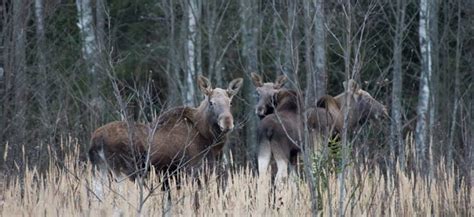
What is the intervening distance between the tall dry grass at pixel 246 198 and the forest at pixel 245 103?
1.0 inches

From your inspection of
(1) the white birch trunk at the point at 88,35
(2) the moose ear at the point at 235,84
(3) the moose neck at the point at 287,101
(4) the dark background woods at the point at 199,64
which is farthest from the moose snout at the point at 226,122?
(1) the white birch trunk at the point at 88,35

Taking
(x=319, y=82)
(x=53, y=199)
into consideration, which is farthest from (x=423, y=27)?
(x=53, y=199)

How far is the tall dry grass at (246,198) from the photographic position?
1133 cm

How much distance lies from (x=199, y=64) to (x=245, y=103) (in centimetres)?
141

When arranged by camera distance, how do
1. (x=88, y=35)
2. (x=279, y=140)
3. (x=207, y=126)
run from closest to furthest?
(x=207, y=126) → (x=279, y=140) → (x=88, y=35)

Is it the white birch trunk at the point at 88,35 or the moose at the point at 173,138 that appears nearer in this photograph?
Result: the moose at the point at 173,138

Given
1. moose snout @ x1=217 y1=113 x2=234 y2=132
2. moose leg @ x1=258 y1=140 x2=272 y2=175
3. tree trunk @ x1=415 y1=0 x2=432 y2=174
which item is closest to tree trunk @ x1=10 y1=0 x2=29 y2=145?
moose leg @ x1=258 y1=140 x2=272 y2=175

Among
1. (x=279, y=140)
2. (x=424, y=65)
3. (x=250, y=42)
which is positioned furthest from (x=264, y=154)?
(x=424, y=65)

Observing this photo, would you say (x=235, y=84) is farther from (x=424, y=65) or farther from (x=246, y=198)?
(x=424, y=65)

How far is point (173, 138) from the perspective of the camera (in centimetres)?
1348

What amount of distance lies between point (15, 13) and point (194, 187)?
7.18 m

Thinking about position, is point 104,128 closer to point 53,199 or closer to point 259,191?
point 53,199

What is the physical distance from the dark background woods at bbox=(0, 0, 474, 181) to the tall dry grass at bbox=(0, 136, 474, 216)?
432mm

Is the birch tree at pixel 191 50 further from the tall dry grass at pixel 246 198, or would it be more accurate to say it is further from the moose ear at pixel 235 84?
the tall dry grass at pixel 246 198
